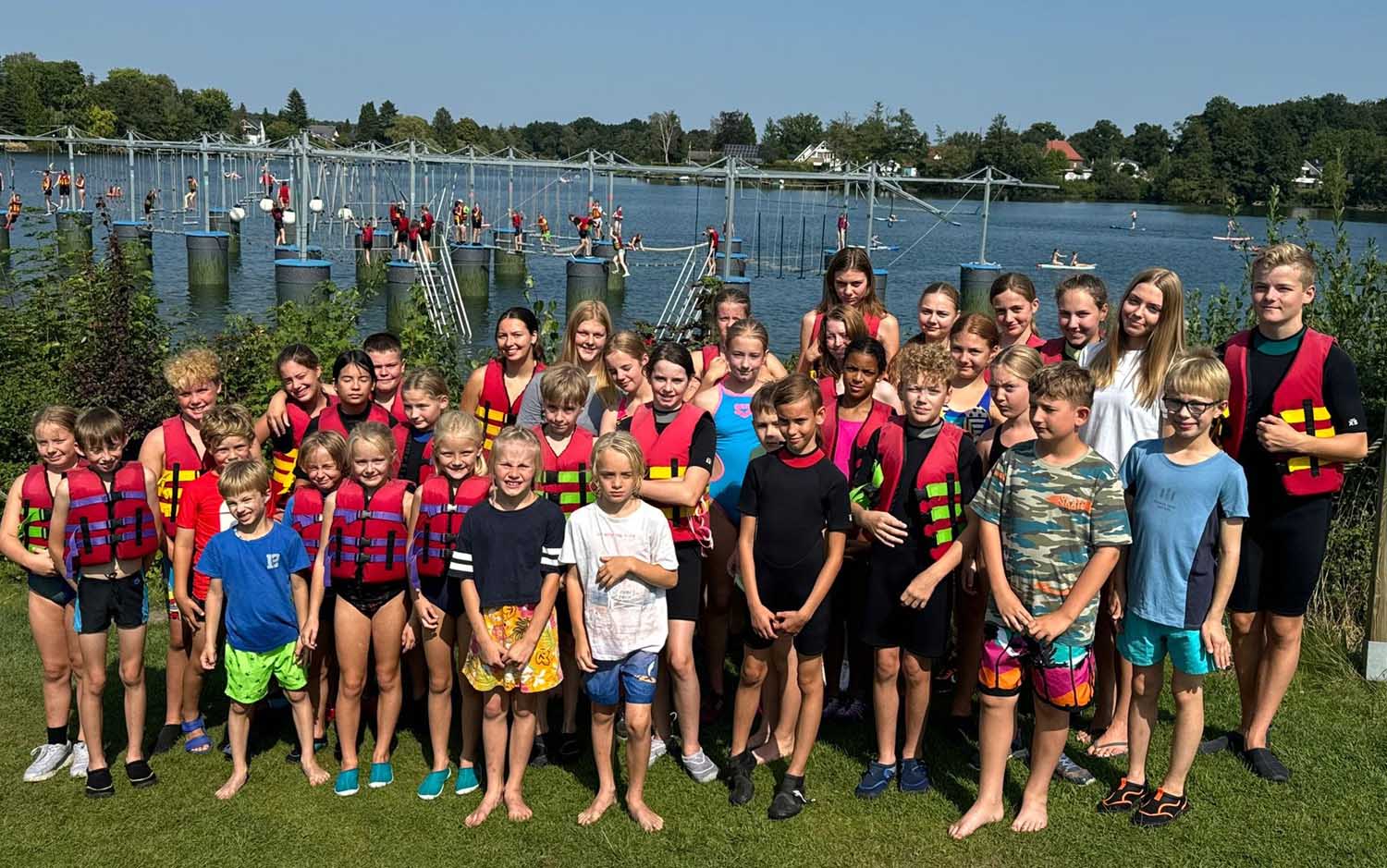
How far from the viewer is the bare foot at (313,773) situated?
462cm

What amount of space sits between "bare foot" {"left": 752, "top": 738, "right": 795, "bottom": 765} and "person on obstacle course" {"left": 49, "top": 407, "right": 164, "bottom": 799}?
8.33 ft

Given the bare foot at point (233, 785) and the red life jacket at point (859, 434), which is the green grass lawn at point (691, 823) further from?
the red life jacket at point (859, 434)

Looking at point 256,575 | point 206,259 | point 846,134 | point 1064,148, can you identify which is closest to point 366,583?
point 256,575

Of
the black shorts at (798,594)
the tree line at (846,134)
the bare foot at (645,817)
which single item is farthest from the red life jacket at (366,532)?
the tree line at (846,134)

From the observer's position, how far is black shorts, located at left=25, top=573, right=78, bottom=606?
4.54 m

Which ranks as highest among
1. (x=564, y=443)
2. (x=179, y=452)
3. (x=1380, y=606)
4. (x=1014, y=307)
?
(x=1014, y=307)

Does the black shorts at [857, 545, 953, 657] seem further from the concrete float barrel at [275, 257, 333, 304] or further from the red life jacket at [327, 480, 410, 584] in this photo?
the concrete float barrel at [275, 257, 333, 304]

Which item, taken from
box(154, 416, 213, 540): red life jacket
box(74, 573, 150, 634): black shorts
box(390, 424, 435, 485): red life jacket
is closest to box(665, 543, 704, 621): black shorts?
box(390, 424, 435, 485): red life jacket

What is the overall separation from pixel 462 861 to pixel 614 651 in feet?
3.07

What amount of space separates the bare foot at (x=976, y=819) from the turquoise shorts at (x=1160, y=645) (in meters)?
0.78

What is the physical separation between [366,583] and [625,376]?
1.39 metres

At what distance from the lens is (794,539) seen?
4.27 metres

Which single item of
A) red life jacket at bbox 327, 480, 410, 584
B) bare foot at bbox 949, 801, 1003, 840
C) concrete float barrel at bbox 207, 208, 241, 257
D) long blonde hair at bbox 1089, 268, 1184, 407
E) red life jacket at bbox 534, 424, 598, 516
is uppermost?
concrete float barrel at bbox 207, 208, 241, 257

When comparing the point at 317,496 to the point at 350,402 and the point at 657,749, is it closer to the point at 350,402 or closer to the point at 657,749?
the point at 350,402
